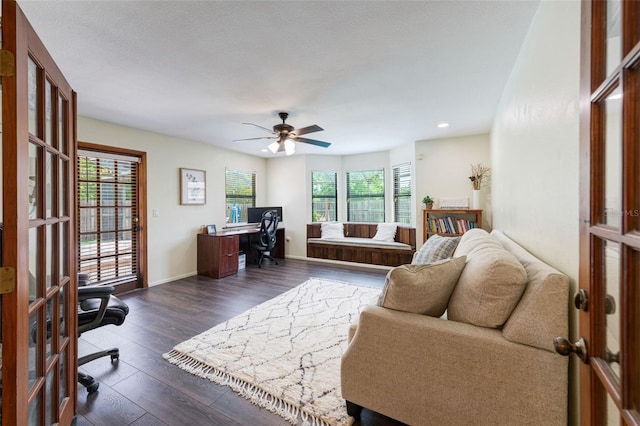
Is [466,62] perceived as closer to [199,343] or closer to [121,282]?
[199,343]

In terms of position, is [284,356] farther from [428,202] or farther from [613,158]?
[428,202]

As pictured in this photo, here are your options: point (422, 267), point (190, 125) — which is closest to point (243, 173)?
point (190, 125)

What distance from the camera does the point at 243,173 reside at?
556 centimetres

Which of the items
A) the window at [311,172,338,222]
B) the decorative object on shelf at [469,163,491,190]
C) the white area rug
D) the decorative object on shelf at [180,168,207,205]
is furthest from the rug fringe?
the window at [311,172,338,222]

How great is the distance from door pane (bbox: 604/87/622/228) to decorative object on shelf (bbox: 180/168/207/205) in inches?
186

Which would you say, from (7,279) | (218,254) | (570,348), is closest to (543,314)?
(570,348)

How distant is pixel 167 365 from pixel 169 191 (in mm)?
2932

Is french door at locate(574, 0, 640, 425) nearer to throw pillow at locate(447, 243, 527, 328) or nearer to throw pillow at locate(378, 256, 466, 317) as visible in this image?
throw pillow at locate(447, 243, 527, 328)

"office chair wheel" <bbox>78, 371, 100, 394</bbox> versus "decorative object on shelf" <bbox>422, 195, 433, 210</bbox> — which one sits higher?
"decorative object on shelf" <bbox>422, 195, 433, 210</bbox>

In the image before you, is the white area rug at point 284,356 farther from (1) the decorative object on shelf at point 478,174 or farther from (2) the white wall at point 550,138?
(1) the decorative object on shelf at point 478,174

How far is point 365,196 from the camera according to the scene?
5832 mm

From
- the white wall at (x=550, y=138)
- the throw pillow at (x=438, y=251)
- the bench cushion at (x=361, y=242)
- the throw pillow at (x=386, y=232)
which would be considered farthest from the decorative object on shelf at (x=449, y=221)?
the white wall at (x=550, y=138)

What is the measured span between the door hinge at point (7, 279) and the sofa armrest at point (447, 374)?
53.1 inches

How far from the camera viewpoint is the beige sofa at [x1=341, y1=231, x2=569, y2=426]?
1001 mm
